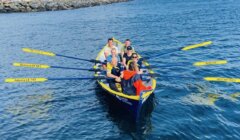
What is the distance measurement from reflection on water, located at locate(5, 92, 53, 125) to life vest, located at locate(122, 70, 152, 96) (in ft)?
15.0

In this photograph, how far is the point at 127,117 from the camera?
16500mm

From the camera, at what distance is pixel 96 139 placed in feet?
48.5

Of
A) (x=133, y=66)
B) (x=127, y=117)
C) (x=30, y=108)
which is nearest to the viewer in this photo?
(x=133, y=66)

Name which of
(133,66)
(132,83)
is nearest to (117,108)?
(132,83)

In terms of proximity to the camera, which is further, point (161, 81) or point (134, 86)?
point (161, 81)

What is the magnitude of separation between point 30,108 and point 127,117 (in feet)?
18.6

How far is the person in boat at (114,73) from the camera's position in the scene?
1766 cm

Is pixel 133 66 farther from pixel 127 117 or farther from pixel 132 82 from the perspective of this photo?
pixel 127 117

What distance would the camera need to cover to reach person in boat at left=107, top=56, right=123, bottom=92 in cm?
1766

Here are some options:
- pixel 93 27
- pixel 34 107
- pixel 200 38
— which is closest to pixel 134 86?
pixel 34 107

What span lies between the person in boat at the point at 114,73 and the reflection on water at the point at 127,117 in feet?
2.46

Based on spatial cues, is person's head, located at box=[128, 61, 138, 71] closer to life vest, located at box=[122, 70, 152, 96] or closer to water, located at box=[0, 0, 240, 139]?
life vest, located at box=[122, 70, 152, 96]

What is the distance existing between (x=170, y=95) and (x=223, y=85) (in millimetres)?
3614

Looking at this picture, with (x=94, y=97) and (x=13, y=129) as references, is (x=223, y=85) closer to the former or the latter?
(x=94, y=97)
